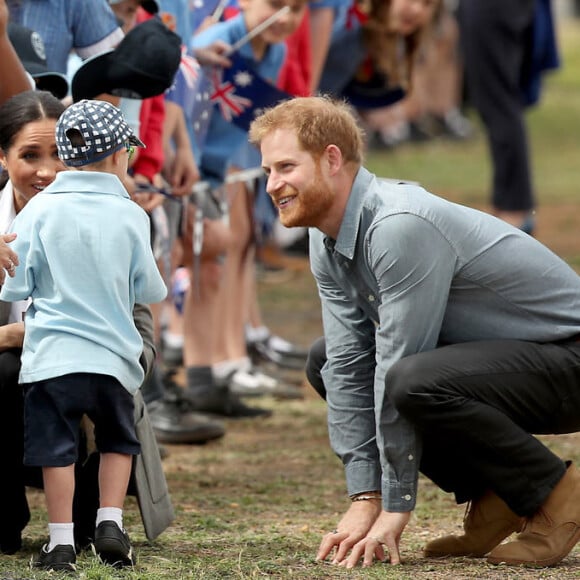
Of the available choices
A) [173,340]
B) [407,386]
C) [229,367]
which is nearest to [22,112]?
[407,386]

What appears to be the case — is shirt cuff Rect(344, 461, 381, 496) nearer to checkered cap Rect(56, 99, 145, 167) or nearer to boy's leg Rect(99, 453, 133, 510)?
boy's leg Rect(99, 453, 133, 510)

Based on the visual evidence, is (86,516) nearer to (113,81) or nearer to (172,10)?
(113,81)

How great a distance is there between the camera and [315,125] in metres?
3.76

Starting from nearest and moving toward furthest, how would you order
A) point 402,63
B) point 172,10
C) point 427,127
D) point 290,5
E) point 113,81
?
point 113,81, point 172,10, point 290,5, point 402,63, point 427,127

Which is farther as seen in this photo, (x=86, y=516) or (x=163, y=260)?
(x=163, y=260)

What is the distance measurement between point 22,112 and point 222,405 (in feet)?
7.69

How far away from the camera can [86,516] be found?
391 centimetres

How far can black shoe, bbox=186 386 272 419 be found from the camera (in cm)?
605

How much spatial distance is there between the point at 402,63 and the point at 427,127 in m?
9.95

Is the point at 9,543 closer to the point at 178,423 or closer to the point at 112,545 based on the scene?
the point at 112,545

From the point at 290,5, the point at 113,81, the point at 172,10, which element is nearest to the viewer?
the point at 113,81

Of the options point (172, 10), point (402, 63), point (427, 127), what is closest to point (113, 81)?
point (172, 10)

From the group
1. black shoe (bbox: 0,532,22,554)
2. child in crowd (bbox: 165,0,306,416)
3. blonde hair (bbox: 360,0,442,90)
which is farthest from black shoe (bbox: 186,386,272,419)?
black shoe (bbox: 0,532,22,554)

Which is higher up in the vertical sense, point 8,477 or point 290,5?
point 290,5
